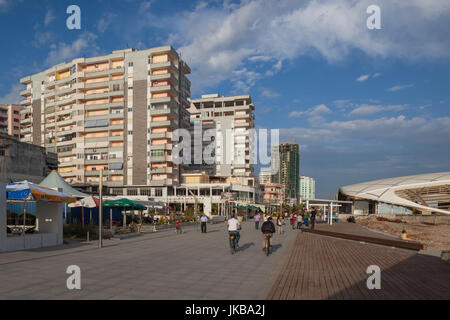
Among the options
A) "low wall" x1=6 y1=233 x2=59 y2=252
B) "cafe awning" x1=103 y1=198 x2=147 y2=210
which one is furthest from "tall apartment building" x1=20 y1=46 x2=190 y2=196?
"low wall" x1=6 y1=233 x2=59 y2=252

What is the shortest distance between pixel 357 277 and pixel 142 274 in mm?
5725

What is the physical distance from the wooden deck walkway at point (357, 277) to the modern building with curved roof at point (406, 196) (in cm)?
5471

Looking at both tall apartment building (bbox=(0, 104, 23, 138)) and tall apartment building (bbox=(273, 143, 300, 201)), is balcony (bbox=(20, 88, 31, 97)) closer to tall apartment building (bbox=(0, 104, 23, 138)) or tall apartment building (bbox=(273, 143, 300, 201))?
tall apartment building (bbox=(0, 104, 23, 138))

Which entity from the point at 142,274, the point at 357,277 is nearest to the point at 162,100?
the point at 142,274

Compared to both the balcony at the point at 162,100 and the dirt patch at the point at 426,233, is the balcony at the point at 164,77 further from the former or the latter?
the dirt patch at the point at 426,233

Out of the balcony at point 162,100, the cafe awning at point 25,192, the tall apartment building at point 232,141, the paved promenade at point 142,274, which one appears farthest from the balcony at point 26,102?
the paved promenade at point 142,274

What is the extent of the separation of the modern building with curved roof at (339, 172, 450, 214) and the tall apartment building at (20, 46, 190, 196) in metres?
37.7

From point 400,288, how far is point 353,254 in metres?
6.33

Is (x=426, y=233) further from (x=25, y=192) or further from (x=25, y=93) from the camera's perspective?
(x=25, y=93)

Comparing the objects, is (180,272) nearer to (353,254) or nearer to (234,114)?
(353,254)

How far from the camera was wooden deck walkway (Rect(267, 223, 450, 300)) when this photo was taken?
7.39 m
